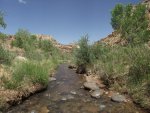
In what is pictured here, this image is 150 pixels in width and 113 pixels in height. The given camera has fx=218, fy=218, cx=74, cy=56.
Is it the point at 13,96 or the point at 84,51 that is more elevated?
the point at 84,51

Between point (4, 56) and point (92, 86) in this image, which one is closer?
point (92, 86)

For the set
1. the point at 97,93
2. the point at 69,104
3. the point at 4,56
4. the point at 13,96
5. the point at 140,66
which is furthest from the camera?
→ the point at 4,56

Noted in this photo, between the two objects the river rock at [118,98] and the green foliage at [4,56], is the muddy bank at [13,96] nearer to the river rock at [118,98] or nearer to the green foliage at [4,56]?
the green foliage at [4,56]

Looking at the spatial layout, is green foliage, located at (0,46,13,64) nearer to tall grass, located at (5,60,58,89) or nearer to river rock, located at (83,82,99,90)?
tall grass, located at (5,60,58,89)

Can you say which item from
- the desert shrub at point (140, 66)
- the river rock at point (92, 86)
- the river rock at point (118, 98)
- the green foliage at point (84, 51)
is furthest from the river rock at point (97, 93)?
the green foliage at point (84, 51)

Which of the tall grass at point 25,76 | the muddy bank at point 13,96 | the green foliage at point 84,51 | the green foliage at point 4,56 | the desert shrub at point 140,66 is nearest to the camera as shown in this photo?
the muddy bank at point 13,96

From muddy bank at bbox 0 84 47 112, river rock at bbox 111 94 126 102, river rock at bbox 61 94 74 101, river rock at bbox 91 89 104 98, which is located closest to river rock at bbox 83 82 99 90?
river rock at bbox 91 89 104 98

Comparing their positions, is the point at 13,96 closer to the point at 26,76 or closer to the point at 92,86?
the point at 26,76

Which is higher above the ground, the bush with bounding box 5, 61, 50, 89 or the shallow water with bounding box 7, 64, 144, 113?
the bush with bounding box 5, 61, 50, 89

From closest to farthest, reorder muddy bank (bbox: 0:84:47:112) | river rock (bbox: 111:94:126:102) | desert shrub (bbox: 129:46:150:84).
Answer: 1. muddy bank (bbox: 0:84:47:112)
2. river rock (bbox: 111:94:126:102)
3. desert shrub (bbox: 129:46:150:84)

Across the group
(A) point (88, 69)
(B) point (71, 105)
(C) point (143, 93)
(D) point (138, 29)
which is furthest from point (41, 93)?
(D) point (138, 29)

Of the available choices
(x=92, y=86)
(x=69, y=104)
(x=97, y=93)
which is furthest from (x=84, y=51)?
(x=69, y=104)

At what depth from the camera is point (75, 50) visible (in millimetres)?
22547

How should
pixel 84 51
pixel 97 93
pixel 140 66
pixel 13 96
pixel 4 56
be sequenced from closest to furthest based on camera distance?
pixel 13 96
pixel 140 66
pixel 97 93
pixel 4 56
pixel 84 51
